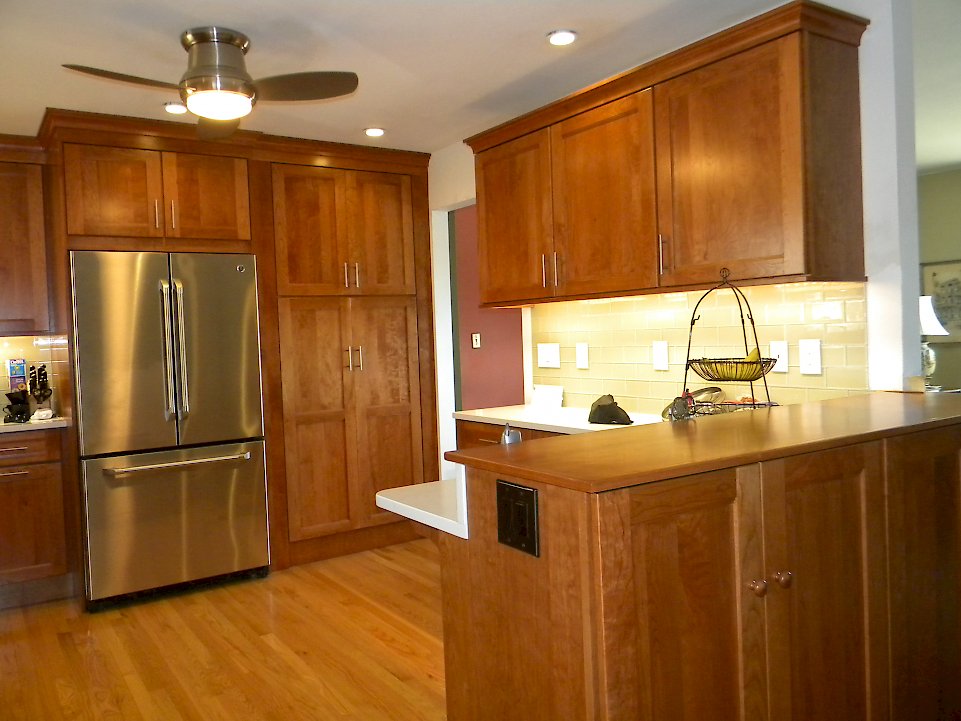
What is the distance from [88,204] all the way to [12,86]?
609mm

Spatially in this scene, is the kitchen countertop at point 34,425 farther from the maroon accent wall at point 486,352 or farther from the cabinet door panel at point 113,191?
the maroon accent wall at point 486,352

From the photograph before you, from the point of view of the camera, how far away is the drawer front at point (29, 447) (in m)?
3.63

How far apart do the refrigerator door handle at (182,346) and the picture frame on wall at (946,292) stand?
605cm

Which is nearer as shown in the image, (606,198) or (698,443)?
(698,443)

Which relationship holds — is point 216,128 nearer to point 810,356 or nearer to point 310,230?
point 310,230

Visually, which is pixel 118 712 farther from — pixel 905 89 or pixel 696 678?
pixel 905 89

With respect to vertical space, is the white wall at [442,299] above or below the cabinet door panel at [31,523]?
above

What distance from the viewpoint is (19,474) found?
368 centimetres

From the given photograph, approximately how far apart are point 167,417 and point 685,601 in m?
3.05

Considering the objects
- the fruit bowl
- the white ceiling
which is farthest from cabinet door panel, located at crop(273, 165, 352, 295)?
the fruit bowl

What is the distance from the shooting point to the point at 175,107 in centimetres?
346

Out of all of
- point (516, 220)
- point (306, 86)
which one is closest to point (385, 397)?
point (516, 220)

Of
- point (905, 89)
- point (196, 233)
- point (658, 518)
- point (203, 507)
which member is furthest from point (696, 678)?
point (196, 233)

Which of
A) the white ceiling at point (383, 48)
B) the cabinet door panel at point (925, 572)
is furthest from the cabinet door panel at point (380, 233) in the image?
the cabinet door panel at point (925, 572)
